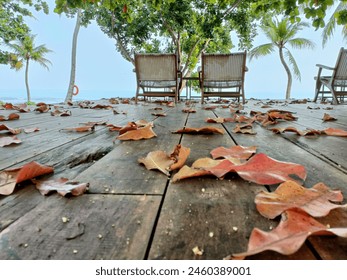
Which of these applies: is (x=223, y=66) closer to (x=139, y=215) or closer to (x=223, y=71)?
(x=223, y=71)

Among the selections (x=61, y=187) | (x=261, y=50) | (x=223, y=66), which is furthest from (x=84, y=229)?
(x=261, y=50)

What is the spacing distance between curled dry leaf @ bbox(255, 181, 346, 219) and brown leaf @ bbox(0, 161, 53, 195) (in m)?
0.60

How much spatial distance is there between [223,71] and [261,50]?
1140 centimetres

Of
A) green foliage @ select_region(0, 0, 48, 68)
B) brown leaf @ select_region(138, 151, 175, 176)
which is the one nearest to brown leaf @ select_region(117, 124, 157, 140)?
brown leaf @ select_region(138, 151, 175, 176)

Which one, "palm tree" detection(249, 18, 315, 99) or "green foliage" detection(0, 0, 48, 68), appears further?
"palm tree" detection(249, 18, 315, 99)

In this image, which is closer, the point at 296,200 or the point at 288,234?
the point at 288,234

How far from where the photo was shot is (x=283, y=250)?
1.16 ft

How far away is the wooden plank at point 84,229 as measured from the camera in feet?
1.26

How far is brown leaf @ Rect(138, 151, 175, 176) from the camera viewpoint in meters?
0.74

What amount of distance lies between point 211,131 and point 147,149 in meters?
0.47

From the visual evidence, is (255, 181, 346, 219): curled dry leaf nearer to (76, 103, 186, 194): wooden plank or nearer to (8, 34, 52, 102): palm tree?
(76, 103, 186, 194): wooden plank

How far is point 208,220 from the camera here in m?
0.47
